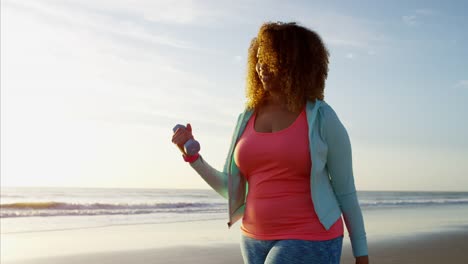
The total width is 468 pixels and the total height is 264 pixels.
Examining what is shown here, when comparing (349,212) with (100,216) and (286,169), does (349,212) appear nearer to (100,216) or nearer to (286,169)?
(286,169)

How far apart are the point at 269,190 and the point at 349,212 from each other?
0.36 metres

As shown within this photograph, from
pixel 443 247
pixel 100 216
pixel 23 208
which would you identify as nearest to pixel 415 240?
pixel 443 247

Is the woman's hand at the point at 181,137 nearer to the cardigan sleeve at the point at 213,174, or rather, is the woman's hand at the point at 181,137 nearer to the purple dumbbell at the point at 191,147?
the purple dumbbell at the point at 191,147

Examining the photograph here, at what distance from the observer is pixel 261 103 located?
109 inches

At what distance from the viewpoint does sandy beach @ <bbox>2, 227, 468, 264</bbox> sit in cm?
816

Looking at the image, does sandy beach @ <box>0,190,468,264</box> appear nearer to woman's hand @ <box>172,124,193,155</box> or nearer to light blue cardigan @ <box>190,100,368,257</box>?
woman's hand @ <box>172,124,193,155</box>

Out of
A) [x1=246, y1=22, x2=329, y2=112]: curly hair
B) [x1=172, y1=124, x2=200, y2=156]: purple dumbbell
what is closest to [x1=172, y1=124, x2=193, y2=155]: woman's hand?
[x1=172, y1=124, x2=200, y2=156]: purple dumbbell

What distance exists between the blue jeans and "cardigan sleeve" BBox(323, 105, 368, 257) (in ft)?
0.33

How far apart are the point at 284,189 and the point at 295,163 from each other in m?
0.12

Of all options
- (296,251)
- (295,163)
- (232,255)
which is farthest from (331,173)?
(232,255)

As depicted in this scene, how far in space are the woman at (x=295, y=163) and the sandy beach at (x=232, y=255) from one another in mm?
5578

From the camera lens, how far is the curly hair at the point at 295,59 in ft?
8.38

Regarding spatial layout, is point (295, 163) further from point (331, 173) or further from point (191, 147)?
point (191, 147)

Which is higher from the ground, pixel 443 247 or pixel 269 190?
pixel 269 190
